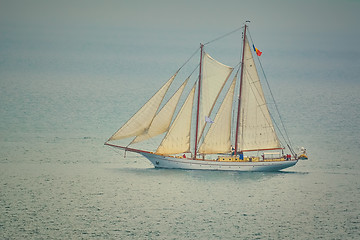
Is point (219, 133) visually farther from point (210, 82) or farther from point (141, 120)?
point (141, 120)

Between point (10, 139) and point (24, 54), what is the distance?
283 feet

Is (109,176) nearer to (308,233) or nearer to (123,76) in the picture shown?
(308,233)

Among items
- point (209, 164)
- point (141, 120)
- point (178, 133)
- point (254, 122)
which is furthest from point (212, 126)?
point (141, 120)

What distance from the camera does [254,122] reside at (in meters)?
69.2

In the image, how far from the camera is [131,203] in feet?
195

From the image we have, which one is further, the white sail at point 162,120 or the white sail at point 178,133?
the white sail at point 178,133

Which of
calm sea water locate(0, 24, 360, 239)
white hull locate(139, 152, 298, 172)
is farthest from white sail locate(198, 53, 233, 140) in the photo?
calm sea water locate(0, 24, 360, 239)

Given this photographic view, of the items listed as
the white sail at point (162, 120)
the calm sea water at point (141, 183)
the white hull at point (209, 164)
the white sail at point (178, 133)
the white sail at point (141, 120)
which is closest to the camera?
the calm sea water at point (141, 183)

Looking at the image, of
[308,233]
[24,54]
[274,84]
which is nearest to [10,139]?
[308,233]

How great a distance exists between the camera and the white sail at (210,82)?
67812mm

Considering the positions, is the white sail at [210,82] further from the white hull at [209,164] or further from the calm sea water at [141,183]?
the calm sea water at [141,183]

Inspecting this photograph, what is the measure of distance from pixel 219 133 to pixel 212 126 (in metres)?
0.90

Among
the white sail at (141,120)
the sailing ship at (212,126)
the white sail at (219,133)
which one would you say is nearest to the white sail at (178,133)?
the sailing ship at (212,126)

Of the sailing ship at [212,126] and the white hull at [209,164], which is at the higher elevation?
the sailing ship at [212,126]
